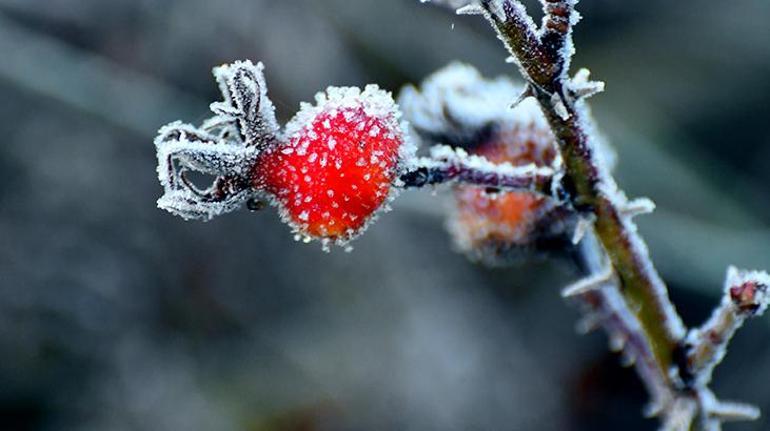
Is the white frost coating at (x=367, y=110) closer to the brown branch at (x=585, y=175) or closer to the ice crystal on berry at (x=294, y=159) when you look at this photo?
the ice crystal on berry at (x=294, y=159)

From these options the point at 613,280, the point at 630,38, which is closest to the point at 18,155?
the point at 630,38

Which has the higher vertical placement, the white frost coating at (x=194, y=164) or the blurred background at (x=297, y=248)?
the blurred background at (x=297, y=248)

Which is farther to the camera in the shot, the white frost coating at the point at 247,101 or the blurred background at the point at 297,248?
the blurred background at the point at 297,248

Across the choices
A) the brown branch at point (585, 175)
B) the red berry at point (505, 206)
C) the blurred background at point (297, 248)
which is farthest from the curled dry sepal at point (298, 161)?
the blurred background at point (297, 248)

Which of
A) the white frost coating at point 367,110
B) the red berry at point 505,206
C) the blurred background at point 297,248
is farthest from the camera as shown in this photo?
the blurred background at point 297,248

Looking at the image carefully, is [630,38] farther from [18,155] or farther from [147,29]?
[18,155]

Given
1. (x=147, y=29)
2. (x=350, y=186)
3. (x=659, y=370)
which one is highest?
(x=147, y=29)

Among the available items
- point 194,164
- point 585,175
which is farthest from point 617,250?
point 194,164

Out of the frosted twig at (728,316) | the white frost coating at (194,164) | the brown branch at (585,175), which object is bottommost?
the frosted twig at (728,316)
